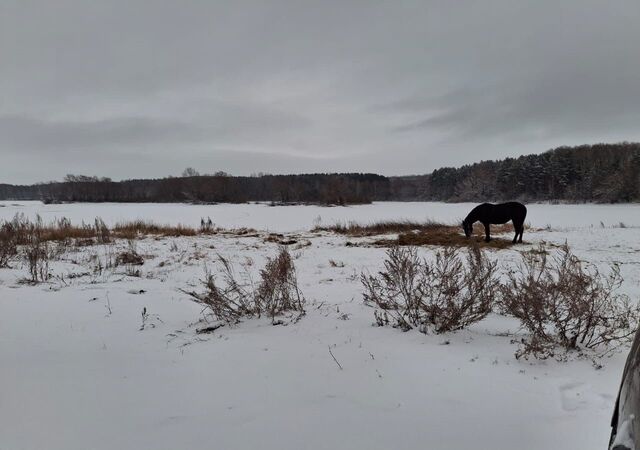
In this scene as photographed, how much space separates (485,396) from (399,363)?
27.6 inches

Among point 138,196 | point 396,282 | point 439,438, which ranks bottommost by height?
point 439,438

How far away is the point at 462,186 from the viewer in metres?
92.2

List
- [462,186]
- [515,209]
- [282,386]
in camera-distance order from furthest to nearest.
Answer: [462,186], [515,209], [282,386]

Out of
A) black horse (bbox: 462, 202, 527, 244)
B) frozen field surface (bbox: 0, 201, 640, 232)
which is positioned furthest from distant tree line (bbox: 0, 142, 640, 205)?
black horse (bbox: 462, 202, 527, 244)

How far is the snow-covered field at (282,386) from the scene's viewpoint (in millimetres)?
2121

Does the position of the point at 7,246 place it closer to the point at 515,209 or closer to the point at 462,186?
the point at 515,209

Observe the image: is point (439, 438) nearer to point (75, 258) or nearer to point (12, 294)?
point (12, 294)

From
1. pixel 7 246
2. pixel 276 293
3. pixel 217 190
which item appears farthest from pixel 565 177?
pixel 7 246

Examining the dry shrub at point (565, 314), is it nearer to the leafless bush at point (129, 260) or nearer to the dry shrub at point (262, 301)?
the dry shrub at point (262, 301)

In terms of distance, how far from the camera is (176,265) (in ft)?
27.5

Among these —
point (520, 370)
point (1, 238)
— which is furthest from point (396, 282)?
point (1, 238)

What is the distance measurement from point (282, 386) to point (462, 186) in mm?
97731

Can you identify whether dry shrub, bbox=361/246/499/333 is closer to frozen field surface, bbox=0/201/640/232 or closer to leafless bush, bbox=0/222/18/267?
leafless bush, bbox=0/222/18/267

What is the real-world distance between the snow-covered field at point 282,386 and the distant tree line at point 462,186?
216ft
